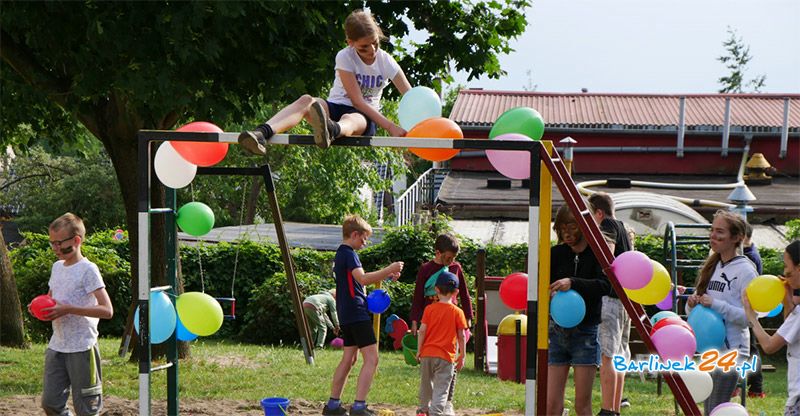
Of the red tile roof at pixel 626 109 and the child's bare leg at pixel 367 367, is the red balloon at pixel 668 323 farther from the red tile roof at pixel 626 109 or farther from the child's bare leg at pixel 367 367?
the red tile roof at pixel 626 109

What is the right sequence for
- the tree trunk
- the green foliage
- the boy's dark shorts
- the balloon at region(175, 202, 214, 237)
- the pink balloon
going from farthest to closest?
the green foliage → the tree trunk → the balloon at region(175, 202, 214, 237) → the boy's dark shorts → the pink balloon

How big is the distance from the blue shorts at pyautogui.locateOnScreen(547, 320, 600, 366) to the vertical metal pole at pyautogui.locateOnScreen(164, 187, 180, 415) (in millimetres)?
2644

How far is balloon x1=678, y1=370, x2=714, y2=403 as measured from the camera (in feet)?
18.7

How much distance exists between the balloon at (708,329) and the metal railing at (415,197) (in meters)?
15.3

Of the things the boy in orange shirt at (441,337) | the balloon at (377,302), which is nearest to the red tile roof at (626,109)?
the balloon at (377,302)

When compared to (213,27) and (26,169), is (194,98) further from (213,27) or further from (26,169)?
(26,169)

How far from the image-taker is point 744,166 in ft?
80.5

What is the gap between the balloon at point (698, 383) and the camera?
18.7 ft

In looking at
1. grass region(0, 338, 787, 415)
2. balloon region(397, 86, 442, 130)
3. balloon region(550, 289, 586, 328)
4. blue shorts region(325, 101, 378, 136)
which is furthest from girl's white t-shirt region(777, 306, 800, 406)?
grass region(0, 338, 787, 415)

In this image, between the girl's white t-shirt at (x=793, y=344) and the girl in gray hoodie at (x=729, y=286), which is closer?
the girl's white t-shirt at (x=793, y=344)

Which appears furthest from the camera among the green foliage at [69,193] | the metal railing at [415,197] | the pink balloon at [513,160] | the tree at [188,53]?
the green foliage at [69,193]

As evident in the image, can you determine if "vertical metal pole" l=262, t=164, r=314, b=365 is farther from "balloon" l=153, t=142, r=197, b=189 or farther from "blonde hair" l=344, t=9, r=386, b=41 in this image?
"blonde hair" l=344, t=9, r=386, b=41

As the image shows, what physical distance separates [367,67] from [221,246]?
9636 mm

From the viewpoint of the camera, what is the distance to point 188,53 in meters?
7.92
